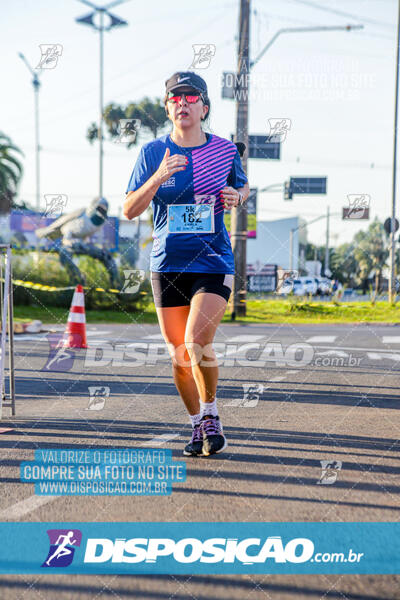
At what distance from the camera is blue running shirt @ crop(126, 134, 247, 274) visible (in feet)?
13.5

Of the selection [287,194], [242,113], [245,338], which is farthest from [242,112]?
[245,338]

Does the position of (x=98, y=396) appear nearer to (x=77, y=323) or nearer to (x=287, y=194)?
(x=77, y=323)

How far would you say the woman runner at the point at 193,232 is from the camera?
408cm

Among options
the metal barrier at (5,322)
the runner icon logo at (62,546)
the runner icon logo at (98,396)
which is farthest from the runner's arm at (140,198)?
the runner icon logo at (98,396)

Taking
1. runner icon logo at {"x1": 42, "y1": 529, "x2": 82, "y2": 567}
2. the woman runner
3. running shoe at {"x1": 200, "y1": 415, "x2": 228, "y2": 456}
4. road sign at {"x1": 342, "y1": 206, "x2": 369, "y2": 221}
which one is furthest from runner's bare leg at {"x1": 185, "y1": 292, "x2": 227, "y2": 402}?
road sign at {"x1": 342, "y1": 206, "x2": 369, "y2": 221}

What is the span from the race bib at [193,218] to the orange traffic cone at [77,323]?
24.4ft

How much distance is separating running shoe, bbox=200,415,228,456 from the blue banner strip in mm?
1190

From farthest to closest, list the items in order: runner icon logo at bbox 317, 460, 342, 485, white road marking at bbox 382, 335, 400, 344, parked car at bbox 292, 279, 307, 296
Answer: parked car at bbox 292, 279, 307, 296 → white road marking at bbox 382, 335, 400, 344 → runner icon logo at bbox 317, 460, 342, 485

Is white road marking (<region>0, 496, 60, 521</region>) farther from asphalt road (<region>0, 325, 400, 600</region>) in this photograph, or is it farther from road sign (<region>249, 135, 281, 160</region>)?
road sign (<region>249, 135, 281, 160</region>)

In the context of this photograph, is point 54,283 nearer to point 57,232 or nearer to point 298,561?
point 57,232

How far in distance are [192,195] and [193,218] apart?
0.46 ft

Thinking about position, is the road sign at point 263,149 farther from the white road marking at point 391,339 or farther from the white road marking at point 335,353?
the white road marking at point 335,353

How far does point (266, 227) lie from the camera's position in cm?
7481

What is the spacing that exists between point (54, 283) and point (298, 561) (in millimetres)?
20608
